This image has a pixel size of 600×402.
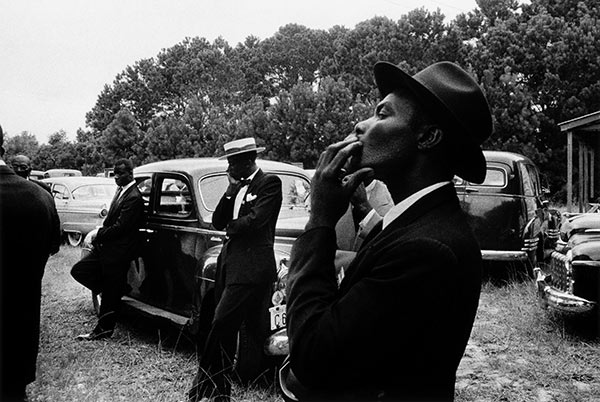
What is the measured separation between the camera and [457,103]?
1500 mm

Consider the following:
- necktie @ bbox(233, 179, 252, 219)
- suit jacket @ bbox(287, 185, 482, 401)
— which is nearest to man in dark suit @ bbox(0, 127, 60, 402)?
necktie @ bbox(233, 179, 252, 219)

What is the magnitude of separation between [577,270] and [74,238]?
13432 mm

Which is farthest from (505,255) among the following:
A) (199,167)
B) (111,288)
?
(111,288)

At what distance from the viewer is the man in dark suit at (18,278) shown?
3131mm

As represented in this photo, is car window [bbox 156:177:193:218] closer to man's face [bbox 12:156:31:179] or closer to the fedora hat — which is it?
the fedora hat

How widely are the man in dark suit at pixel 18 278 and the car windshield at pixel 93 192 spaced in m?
13.1

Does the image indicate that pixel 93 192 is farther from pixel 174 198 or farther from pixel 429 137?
pixel 429 137

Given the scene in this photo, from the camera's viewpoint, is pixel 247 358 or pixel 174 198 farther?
pixel 174 198

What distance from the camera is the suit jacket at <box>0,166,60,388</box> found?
313 cm

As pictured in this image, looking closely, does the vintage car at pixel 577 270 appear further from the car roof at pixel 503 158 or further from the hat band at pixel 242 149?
the hat band at pixel 242 149

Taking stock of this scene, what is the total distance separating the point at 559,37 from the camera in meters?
27.2

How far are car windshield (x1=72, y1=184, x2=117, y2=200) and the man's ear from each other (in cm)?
1544

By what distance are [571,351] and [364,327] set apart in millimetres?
5323

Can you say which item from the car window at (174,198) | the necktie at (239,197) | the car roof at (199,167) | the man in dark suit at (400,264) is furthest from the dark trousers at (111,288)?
the man in dark suit at (400,264)
